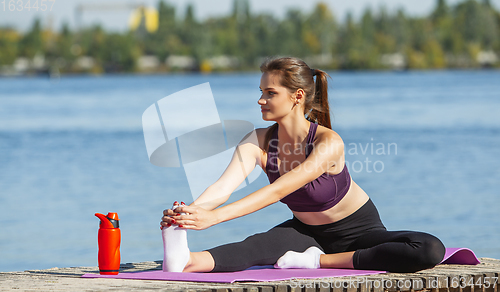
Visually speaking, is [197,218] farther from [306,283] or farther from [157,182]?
[157,182]

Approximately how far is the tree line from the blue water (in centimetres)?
7467

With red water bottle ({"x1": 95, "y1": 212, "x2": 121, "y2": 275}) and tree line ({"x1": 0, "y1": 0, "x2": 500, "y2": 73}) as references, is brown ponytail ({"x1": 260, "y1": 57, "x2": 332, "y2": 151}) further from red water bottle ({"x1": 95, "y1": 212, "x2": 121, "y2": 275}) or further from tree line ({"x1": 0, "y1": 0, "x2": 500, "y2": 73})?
tree line ({"x1": 0, "y1": 0, "x2": 500, "y2": 73})

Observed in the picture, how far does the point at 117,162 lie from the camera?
22.7 meters

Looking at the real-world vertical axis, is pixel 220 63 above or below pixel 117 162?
above

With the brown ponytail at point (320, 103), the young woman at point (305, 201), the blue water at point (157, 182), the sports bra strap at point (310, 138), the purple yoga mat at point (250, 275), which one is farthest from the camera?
the blue water at point (157, 182)

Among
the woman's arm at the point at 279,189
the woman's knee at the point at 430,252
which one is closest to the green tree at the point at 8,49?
the woman's arm at the point at 279,189

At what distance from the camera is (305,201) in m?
4.23

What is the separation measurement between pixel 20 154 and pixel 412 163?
14.2 metres

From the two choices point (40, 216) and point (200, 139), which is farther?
point (40, 216)

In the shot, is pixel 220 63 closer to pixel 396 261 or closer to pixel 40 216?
pixel 40 216

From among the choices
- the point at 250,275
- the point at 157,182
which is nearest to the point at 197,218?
the point at 250,275

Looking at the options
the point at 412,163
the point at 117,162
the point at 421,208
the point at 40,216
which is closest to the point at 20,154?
the point at 117,162

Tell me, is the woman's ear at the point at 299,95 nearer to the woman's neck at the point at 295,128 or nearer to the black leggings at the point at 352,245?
the woman's neck at the point at 295,128

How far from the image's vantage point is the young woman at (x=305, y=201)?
4.14m
